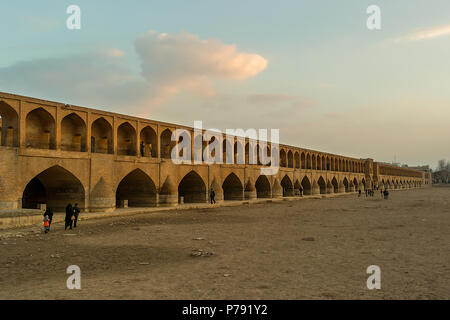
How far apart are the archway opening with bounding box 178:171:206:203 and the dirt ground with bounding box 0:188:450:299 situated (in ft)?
47.4

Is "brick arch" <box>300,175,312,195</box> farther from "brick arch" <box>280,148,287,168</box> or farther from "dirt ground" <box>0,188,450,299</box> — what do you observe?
"dirt ground" <box>0,188,450,299</box>

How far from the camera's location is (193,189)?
27.0m

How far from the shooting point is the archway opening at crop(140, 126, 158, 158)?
76.8 feet

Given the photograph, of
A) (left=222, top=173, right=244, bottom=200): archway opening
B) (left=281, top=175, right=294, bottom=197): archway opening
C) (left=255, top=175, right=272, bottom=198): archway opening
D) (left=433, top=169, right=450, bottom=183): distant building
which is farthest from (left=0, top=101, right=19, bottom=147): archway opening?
(left=433, top=169, right=450, bottom=183): distant building

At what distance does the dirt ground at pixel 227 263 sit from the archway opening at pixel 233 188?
60.7ft

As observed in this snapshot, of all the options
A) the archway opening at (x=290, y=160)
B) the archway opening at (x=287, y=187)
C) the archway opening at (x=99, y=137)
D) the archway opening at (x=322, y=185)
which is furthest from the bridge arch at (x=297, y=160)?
the archway opening at (x=99, y=137)

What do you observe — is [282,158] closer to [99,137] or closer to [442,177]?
[99,137]

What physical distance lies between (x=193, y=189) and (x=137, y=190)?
535 centimetres

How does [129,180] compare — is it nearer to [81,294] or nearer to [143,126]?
[143,126]

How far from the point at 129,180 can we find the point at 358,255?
17933 millimetres

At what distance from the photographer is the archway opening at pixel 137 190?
22266 mm

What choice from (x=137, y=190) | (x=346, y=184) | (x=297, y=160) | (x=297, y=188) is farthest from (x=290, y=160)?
(x=137, y=190)

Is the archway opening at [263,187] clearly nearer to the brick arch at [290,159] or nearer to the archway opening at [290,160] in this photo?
the brick arch at [290,159]
